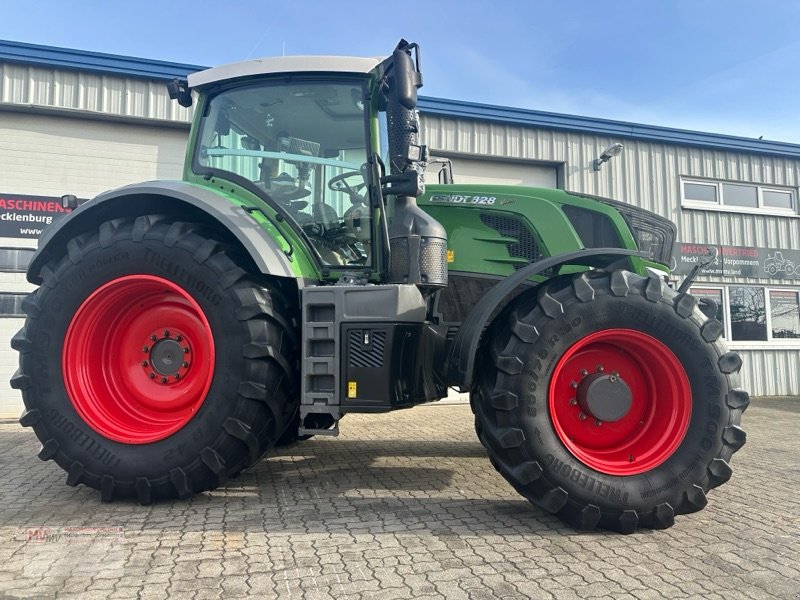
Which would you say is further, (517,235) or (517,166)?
(517,166)

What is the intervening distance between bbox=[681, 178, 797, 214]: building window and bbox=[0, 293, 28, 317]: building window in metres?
11.0

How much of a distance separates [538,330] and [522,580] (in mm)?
1192

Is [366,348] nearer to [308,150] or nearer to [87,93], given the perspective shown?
[308,150]

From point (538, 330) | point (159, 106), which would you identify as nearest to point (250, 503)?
point (538, 330)

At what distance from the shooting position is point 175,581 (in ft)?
7.34

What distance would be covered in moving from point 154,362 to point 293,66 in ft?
6.83

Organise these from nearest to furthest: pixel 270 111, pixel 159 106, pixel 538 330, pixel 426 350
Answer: pixel 538 330
pixel 426 350
pixel 270 111
pixel 159 106

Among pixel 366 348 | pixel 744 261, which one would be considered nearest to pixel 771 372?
pixel 744 261

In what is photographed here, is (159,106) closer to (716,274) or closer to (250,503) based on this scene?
(250,503)

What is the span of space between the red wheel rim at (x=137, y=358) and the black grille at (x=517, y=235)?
2.07 meters

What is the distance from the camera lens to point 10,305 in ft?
25.4

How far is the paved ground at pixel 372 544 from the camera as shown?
221 centimetres

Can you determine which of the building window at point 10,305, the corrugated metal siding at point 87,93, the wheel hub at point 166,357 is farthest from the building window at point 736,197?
the building window at point 10,305

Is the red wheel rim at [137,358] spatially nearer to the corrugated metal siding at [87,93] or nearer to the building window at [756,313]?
the corrugated metal siding at [87,93]
